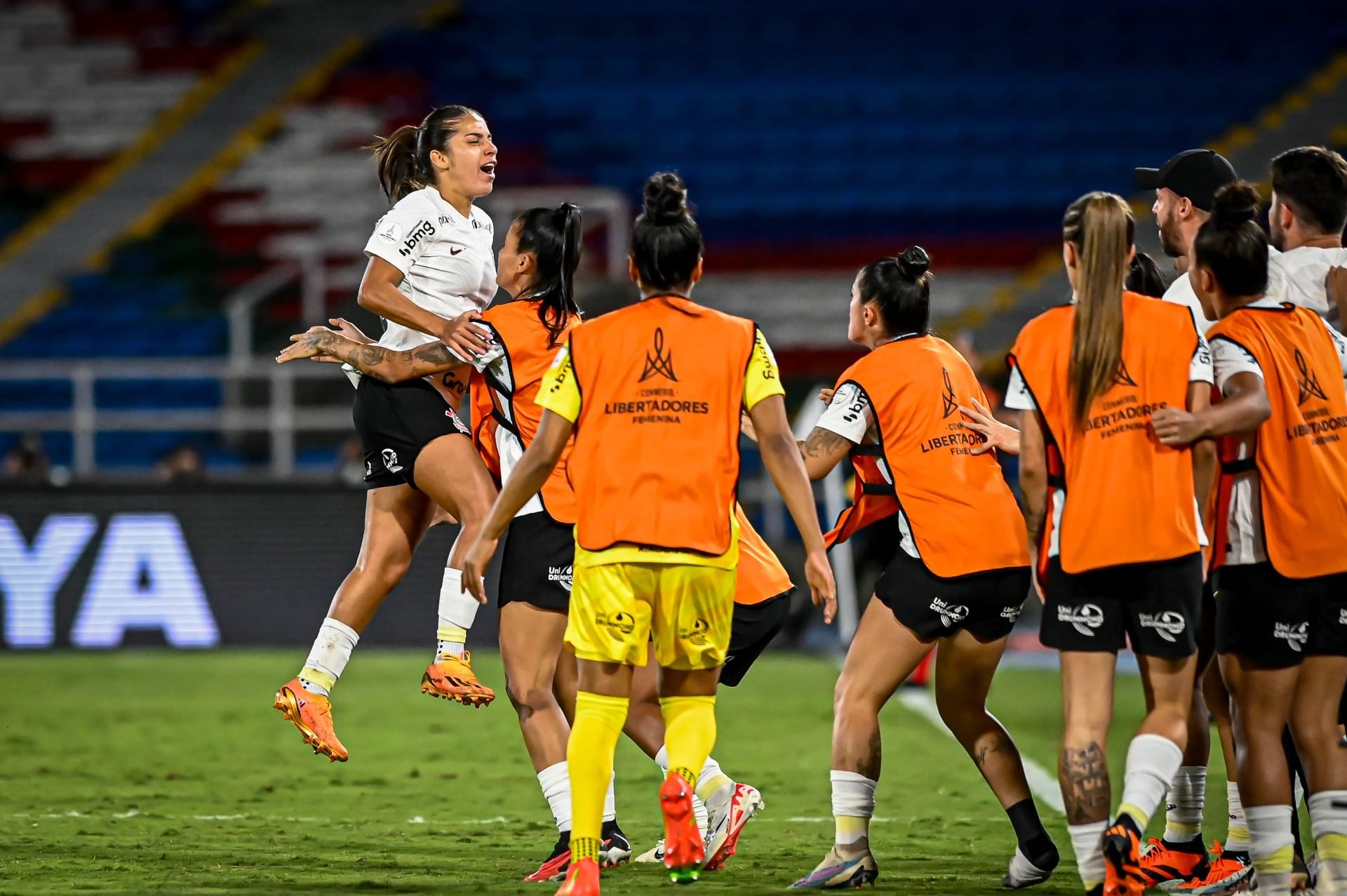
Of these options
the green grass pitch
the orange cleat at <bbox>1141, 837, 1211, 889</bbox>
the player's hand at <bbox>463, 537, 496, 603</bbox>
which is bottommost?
the green grass pitch

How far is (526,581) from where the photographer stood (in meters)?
6.36

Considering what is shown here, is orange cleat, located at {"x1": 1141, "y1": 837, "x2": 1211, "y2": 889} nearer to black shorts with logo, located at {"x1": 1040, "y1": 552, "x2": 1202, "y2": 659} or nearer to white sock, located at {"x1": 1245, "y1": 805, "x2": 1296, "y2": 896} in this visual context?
white sock, located at {"x1": 1245, "y1": 805, "x2": 1296, "y2": 896}

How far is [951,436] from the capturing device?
6070 millimetres

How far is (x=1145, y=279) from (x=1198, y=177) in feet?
1.35

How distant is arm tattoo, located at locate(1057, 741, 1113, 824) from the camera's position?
512 centimetres

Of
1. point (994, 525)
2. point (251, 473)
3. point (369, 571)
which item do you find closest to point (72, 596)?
point (251, 473)

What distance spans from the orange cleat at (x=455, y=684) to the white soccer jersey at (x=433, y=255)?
131 centimetres

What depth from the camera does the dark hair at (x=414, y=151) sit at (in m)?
7.07

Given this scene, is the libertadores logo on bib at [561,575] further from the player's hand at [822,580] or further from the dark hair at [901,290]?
the dark hair at [901,290]

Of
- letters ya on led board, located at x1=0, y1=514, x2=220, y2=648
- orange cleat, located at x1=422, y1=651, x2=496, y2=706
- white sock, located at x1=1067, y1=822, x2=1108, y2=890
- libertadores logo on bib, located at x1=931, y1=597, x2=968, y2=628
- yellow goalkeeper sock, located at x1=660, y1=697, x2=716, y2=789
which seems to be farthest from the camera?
letters ya on led board, located at x1=0, y1=514, x2=220, y2=648

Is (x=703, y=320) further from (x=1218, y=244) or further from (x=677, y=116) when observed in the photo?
(x=677, y=116)

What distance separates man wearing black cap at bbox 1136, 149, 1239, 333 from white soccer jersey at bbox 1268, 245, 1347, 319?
362 millimetres

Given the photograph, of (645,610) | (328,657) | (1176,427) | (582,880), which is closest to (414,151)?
(328,657)

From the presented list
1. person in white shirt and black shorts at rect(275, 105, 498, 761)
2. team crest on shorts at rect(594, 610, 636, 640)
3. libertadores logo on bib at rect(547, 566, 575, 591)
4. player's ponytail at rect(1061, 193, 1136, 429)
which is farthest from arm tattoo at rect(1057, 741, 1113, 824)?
person in white shirt and black shorts at rect(275, 105, 498, 761)
